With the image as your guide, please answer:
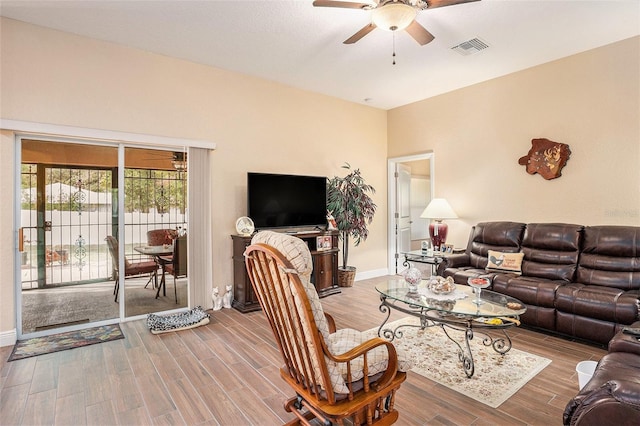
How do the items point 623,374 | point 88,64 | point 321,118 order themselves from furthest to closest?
point 321,118 < point 88,64 < point 623,374

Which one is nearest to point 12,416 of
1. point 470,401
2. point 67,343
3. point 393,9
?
point 67,343

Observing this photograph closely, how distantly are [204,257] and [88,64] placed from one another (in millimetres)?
2523

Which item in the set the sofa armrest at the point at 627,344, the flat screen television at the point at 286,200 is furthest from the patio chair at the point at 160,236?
the sofa armrest at the point at 627,344

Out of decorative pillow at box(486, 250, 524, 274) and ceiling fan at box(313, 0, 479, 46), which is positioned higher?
ceiling fan at box(313, 0, 479, 46)

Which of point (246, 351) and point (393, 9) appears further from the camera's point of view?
point (246, 351)

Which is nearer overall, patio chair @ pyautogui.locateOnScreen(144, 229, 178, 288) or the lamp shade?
patio chair @ pyautogui.locateOnScreen(144, 229, 178, 288)

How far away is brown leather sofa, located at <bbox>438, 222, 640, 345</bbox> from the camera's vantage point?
9.89 feet

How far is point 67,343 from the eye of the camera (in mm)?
3217

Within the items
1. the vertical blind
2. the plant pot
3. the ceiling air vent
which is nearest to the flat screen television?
the vertical blind

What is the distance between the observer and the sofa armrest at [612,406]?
1109 mm

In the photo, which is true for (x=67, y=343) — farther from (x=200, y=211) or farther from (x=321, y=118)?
(x=321, y=118)

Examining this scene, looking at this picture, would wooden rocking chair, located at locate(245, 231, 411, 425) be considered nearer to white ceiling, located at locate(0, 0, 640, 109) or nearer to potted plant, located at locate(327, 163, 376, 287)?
white ceiling, located at locate(0, 0, 640, 109)

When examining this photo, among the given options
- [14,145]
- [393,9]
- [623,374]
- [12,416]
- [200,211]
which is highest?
[393,9]

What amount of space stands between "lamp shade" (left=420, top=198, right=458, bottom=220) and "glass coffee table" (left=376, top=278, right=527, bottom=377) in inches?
71.3
